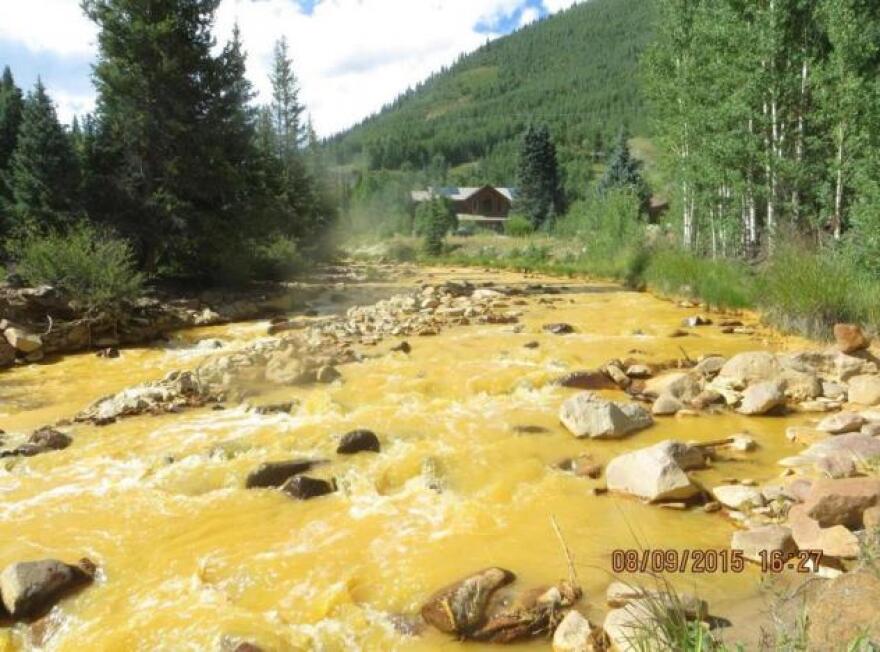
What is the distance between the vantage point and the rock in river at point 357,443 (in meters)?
7.15

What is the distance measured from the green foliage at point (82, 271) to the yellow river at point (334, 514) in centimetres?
488

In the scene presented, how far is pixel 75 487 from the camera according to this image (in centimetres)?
656

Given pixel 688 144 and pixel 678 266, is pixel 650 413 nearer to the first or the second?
pixel 678 266

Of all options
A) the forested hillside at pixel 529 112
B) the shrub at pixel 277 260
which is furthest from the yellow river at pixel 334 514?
the forested hillside at pixel 529 112

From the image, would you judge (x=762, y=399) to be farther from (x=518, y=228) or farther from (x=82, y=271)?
(x=518, y=228)

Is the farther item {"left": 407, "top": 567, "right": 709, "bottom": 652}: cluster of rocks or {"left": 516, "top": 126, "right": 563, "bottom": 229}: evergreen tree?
{"left": 516, "top": 126, "right": 563, "bottom": 229}: evergreen tree

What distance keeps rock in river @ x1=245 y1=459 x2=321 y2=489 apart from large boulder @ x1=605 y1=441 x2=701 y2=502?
10.7 feet

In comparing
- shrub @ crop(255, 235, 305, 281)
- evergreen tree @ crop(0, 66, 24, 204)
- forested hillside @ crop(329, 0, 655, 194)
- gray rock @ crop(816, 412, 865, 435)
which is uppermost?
forested hillside @ crop(329, 0, 655, 194)

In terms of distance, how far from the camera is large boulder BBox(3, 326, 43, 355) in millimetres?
13195

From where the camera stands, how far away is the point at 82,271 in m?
15.2

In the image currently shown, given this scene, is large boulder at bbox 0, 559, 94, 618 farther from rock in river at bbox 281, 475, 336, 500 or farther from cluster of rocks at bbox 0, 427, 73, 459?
cluster of rocks at bbox 0, 427, 73, 459

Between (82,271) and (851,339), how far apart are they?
1643cm
